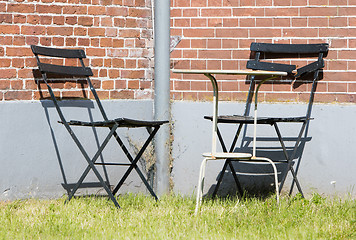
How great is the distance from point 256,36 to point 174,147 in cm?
114

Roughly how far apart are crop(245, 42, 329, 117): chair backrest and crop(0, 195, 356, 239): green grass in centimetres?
95

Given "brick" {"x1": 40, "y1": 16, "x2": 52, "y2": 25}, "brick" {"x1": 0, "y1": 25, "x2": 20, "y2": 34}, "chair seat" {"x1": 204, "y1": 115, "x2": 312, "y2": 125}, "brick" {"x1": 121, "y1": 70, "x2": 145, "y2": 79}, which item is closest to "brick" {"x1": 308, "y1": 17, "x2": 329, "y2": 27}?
"chair seat" {"x1": 204, "y1": 115, "x2": 312, "y2": 125}

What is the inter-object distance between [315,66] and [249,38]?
59 centimetres

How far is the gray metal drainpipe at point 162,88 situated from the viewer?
484 centimetres

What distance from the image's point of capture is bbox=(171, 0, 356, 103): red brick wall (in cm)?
478

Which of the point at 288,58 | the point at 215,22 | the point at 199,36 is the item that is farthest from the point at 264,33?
the point at 199,36

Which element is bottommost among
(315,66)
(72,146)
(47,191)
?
(47,191)

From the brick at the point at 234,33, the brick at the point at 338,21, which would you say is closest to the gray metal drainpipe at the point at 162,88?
the brick at the point at 234,33

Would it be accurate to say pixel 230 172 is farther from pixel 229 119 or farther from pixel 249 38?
pixel 249 38

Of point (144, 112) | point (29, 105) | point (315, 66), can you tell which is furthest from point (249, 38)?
point (29, 105)

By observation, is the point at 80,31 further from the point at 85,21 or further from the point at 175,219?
the point at 175,219

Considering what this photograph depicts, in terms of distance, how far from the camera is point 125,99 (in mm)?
4871

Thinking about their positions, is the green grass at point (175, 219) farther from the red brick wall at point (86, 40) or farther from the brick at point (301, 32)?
the brick at point (301, 32)

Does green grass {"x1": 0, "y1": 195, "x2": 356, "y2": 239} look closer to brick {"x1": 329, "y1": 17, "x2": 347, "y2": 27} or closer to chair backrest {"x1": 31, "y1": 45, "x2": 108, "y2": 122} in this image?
chair backrest {"x1": 31, "y1": 45, "x2": 108, "y2": 122}
